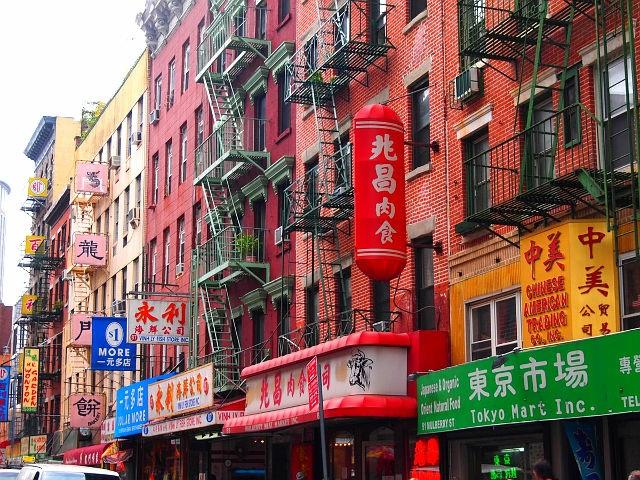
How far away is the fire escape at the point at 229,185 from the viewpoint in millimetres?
31625

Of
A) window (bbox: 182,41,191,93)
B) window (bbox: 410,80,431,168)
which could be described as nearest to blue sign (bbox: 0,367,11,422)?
window (bbox: 182,41,191,93)

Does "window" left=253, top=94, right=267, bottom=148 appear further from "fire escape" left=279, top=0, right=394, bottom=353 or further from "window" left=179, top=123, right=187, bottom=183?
"window" left=179, top=123, right=187, bottom=183

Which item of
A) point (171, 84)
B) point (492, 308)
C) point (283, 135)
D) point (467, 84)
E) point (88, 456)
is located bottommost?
point (88, 456)

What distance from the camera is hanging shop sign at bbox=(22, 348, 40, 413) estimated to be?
58.2 m

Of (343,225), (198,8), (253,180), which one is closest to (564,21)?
(343,225)

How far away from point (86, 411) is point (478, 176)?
102 feet

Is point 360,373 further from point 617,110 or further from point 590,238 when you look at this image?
point 617,110

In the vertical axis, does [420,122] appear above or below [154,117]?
below

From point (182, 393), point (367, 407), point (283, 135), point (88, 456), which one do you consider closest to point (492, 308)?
point (367, 407)

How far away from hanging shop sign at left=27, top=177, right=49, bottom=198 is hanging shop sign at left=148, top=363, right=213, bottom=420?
38126 millimetres

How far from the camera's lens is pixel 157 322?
1417 inches

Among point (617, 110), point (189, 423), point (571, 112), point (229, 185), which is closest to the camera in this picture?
point (617, 110)

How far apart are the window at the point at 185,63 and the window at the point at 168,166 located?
2479mm

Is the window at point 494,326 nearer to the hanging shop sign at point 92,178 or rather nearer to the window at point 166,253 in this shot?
the window at point 166,253
